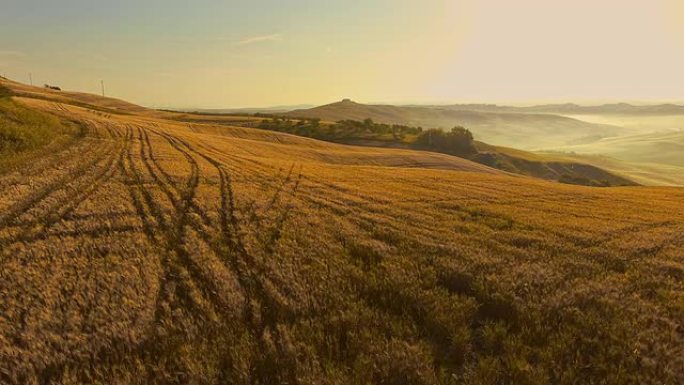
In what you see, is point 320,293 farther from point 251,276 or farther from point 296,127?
point 296,127

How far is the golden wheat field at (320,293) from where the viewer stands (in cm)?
651

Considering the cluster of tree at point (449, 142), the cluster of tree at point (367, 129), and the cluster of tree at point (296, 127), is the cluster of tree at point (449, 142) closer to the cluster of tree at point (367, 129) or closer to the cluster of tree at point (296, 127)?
the cluster of tree at point (367, 129)

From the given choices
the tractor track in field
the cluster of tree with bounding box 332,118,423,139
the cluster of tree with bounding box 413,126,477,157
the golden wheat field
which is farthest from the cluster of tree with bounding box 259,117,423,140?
the tractor track in field

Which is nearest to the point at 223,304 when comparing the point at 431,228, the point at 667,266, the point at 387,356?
the point at 387,356

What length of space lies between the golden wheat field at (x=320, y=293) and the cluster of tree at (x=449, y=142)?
10708 cm

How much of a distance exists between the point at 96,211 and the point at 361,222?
10384 millimetres

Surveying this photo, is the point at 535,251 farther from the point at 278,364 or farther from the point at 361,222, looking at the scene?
the point at 278,364

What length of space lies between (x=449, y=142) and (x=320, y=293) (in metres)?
123

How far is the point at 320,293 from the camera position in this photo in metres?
8.82

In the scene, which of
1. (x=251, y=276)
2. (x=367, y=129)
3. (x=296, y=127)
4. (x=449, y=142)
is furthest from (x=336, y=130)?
(x=251, y=276)

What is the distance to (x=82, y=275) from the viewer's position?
9188mm

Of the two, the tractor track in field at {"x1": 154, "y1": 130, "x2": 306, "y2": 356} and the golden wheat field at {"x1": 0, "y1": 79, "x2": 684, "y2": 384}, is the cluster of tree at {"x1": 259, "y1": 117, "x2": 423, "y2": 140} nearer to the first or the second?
the golden wheat field at {"x1": 0, "y1": 79, "x2": 684, "y2": 384}

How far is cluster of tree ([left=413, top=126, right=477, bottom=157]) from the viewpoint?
402 feet

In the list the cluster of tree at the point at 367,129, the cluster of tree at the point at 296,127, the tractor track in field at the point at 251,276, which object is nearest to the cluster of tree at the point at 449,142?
the cluster of tree at the point at 367,129
